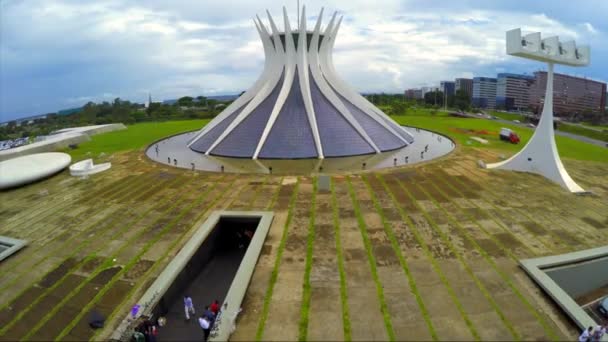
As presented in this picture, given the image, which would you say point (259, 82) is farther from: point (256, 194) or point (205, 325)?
point (205, 325)

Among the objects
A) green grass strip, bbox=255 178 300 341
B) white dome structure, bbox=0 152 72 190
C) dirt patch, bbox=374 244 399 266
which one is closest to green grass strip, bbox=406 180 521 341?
dirt patch, bbox=374 244 399 266

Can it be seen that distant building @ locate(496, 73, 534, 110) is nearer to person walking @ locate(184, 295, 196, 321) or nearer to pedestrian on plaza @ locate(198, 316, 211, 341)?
person walking @ locate(184, 295, 196, 321)

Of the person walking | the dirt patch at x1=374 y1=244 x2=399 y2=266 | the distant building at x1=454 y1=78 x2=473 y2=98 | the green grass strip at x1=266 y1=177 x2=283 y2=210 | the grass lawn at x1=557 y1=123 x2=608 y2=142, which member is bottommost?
the person walking

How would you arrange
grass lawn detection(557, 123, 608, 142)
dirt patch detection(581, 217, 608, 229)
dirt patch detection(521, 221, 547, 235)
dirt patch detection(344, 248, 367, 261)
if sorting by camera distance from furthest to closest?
grass lawn detection(557, 123, 608, 142), dirt patch detection(581, 217, 608, 229), dirt patch detection(521, 221, 547, 235), dirt patch detection(344, 248, 367, 261)

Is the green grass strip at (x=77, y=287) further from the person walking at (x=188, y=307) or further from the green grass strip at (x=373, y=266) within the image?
the green grass strip at (x=373, y=266)

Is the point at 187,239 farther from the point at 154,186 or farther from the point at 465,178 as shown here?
the point at 465,178

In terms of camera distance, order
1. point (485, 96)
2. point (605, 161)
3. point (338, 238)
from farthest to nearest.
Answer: point (485, 96) < point (605, 161) < point (338, 238)

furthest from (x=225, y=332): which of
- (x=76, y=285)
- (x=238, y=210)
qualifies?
(x=238, y=210)
